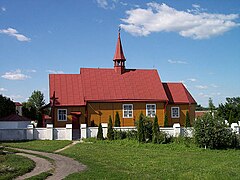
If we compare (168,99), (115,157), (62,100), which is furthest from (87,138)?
(168,99)

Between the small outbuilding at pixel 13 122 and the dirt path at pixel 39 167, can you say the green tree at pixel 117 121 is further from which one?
the dirt path at pixel 39 167

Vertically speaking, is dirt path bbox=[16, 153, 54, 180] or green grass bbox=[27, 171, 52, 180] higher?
green grass bbox=[27, 171, 52, 180]

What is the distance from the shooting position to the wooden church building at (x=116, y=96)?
30875mm

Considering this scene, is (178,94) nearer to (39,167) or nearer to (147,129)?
(147,129)

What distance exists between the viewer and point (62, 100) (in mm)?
30734

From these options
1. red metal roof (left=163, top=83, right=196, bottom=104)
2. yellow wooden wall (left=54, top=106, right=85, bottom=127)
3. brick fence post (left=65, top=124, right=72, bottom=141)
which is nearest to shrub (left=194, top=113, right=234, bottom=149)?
brick fence post (left=65, top=124, right=72, bottom=141)

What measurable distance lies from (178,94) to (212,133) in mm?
14020

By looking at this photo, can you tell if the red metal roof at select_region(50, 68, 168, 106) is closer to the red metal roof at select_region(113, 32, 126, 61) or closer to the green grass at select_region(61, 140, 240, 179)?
the red metal roof at select_region(113, 32, 126, 61)

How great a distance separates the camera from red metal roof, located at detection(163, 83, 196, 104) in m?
34.0

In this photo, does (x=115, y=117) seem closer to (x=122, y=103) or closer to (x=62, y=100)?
(x=122, y=103)

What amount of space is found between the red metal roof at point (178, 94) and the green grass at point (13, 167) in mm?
21822

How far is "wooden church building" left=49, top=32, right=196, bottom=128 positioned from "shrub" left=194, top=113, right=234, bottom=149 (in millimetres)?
10769

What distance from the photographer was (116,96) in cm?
3173

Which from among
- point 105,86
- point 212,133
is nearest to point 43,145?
point 212,133
